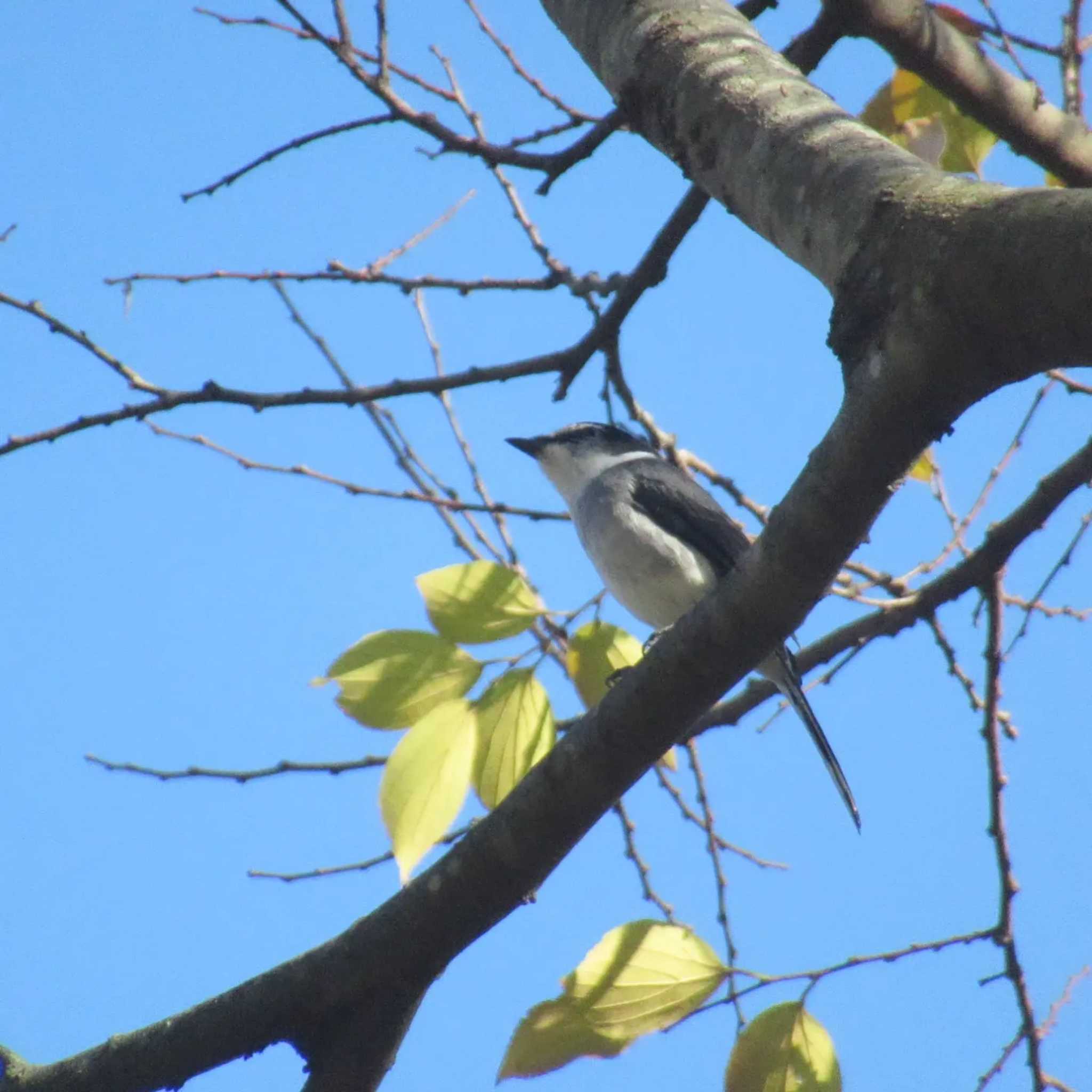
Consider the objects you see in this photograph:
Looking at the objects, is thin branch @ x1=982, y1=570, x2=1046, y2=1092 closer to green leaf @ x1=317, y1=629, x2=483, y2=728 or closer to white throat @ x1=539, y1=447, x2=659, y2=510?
green leaf @ x1=317, y1=629, x2=483, y2=728

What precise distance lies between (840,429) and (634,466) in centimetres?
322

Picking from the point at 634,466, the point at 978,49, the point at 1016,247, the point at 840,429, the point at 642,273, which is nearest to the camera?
the point at 1016,247

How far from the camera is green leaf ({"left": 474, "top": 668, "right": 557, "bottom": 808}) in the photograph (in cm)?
253

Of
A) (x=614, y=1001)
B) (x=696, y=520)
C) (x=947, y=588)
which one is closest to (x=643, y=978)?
(x=614, y=1001)

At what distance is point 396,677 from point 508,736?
248 mm

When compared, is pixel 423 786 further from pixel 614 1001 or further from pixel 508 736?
pixel 614 1001

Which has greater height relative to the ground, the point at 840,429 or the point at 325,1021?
the point at 840,429

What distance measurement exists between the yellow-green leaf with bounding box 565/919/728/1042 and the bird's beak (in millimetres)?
3564

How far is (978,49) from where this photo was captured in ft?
9.41

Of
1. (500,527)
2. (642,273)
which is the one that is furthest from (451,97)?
(500,527)

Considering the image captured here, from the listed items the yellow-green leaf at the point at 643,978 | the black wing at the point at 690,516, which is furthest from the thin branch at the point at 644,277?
the yellow-green leaf at the point at 643,978

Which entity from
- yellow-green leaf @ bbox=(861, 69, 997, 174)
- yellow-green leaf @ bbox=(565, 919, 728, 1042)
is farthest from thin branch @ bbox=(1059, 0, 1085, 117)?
yellow-green leaf @ bbox=(565, 919, 728, 1042)

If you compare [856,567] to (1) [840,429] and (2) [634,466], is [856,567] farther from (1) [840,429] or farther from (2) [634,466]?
(1) [840,429]

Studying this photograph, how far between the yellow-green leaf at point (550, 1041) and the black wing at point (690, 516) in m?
2.32
